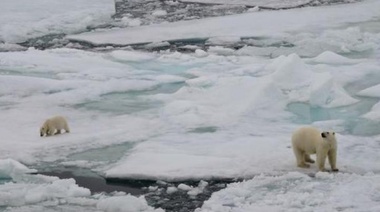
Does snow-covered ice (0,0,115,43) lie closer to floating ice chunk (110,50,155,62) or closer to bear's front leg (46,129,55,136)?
floating ice chunk (110,50,155,62)

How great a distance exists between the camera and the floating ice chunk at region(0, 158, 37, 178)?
19.5 ft

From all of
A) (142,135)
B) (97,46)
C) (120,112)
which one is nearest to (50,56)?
(97,46)

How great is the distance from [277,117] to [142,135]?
5.30 ft

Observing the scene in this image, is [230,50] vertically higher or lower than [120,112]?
higher

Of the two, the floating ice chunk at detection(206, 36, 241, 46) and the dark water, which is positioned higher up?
the floating ice chunk at detection(206, 36, 241, 46)

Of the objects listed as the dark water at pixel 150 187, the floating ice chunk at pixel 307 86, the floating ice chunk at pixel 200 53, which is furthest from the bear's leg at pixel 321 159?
the floating ice chunk at pixel 200 53

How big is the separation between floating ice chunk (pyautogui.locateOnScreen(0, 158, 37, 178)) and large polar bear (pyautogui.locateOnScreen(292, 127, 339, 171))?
7.79 feet

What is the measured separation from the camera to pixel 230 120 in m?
7.52

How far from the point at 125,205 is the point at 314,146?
5.81ft

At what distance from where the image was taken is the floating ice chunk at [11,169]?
5.93 metres

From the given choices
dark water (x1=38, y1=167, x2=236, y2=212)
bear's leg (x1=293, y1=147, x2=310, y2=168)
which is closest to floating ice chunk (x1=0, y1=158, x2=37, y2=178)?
dark water (x1=38, y1=167, x2=236, y2=212)

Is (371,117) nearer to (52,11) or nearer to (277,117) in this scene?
(277,117)

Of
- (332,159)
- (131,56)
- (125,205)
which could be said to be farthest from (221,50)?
(125,205)

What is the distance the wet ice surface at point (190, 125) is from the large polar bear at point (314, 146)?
111 millimetres
